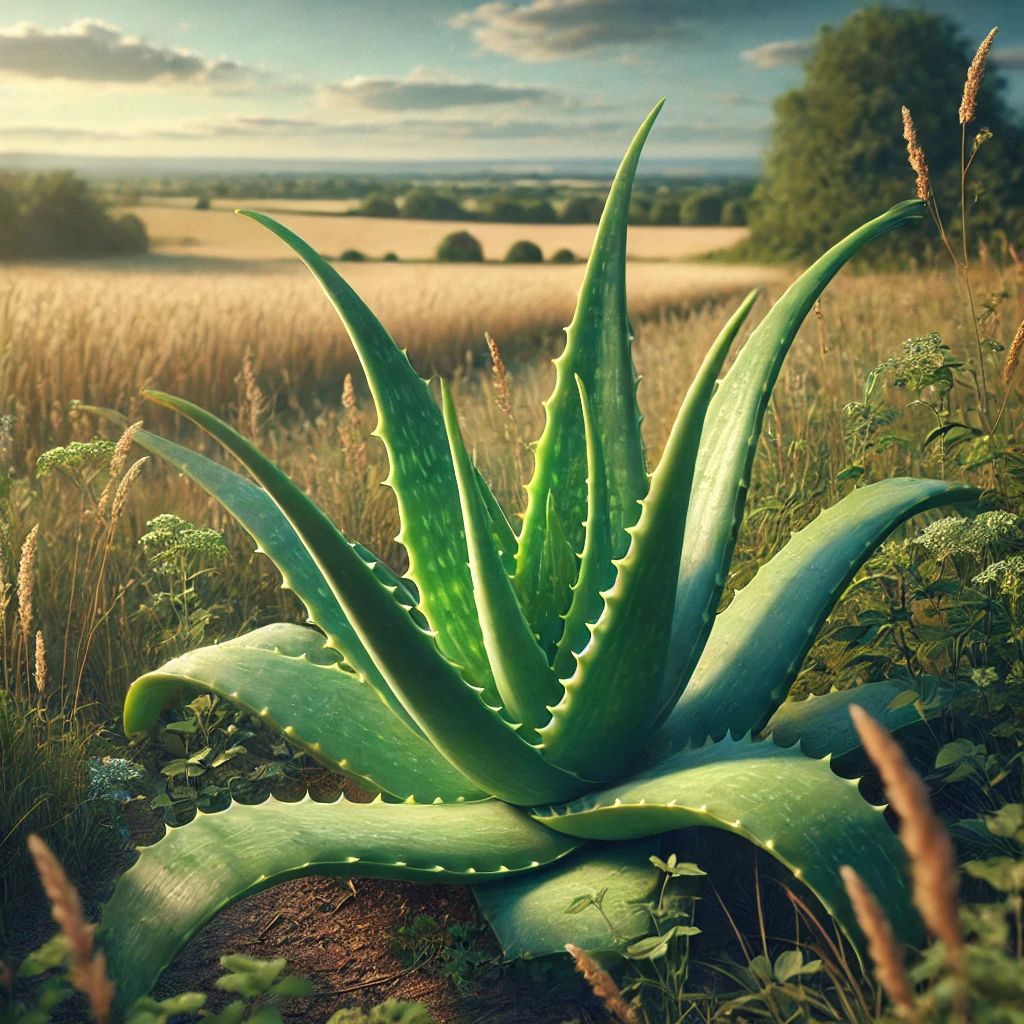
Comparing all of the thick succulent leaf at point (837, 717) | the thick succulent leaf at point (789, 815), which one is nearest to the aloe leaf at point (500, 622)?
the thick succulent leaf at point (789, 815)

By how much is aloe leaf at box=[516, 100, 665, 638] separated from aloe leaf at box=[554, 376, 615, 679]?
104mm

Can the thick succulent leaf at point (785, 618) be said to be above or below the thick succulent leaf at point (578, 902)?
above

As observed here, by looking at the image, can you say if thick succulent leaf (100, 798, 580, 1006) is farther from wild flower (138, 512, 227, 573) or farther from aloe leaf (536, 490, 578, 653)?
wild flower (138, 512, 227, 573)

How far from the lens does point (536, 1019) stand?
1583 mm

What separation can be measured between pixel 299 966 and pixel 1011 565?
140 cm

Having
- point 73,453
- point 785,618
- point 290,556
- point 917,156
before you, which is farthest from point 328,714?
point 917,156

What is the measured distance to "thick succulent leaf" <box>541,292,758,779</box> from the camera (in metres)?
1.42

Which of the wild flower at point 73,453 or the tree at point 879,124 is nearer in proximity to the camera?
the wild flower at point 73,453

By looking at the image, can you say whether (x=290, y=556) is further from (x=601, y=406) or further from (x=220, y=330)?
(x=220, y=330)

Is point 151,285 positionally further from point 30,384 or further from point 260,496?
point 260,496

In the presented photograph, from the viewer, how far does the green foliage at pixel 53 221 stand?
2089 centimetres

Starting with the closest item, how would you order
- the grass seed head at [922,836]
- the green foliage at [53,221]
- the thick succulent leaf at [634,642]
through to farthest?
the grass seed head at [922,836] → the thick succulent leaf at [634,642] → the green foliage at [53,221]

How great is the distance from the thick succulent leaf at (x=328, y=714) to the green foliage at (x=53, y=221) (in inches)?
838

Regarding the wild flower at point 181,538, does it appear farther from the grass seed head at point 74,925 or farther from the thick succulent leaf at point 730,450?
the grass seed head at point 74,925
